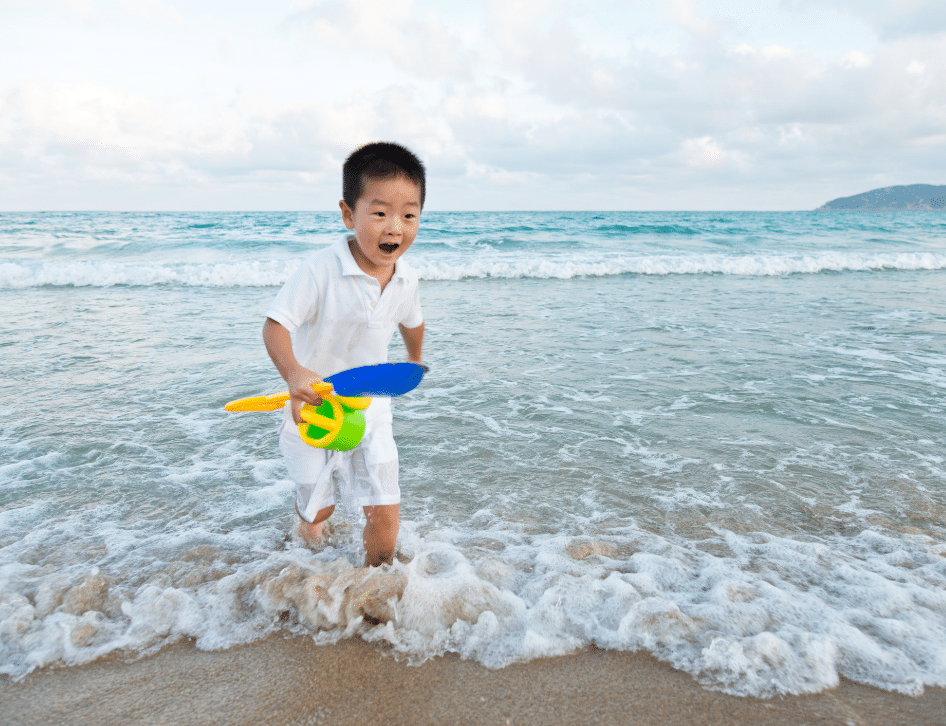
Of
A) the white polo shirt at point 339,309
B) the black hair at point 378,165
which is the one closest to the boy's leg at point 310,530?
the white polo shirt at point 339,309

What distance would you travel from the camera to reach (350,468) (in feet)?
8.02

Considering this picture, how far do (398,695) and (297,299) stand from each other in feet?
4.23

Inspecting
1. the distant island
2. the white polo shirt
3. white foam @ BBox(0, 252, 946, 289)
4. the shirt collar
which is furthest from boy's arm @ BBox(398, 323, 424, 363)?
the distant island

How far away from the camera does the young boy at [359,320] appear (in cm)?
207

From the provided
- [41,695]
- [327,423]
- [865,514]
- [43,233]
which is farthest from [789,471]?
[43,233]

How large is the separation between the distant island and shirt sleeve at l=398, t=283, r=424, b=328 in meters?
91.5

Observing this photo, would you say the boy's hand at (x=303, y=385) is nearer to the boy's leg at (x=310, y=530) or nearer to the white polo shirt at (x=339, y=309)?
the white polo shirt at (x=339, y=309)

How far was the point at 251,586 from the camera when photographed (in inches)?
92.3

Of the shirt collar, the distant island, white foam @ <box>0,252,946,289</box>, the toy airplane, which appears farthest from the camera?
the distant island

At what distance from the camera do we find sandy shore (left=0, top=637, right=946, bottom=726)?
67.7 inches

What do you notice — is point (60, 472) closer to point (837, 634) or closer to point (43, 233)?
point (837, 634)

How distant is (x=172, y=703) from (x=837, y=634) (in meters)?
2.08

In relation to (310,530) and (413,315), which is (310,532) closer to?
(310,530)

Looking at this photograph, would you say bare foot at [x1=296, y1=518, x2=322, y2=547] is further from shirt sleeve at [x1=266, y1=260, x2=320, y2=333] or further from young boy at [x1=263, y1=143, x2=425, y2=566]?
shirt sleeve at [x1=266, y1=260, x2=320, y2=333]
